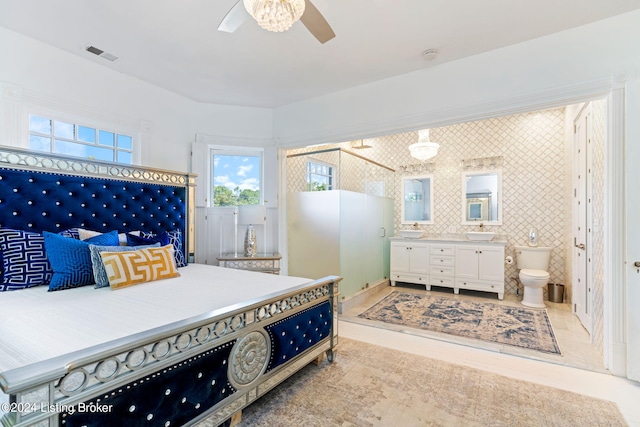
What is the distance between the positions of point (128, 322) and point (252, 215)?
2341mm

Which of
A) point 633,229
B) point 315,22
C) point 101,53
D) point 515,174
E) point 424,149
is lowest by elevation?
point 633,229

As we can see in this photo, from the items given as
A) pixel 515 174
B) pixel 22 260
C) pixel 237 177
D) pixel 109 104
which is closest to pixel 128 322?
pixel 22 260

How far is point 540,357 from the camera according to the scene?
8.09ft

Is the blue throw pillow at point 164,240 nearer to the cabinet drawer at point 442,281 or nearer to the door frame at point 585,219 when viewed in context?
the cabinet drawer at point 442,281

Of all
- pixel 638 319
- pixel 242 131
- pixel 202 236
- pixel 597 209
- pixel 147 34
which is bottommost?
pixel 638 319

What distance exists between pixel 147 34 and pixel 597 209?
4148mm

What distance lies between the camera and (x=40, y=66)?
8.45 ft

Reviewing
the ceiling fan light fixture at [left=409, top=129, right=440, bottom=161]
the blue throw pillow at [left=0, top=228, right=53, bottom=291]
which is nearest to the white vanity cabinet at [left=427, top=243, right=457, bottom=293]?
the ceiling fan light fixture at [left=409, top=129, right=440, bottom=161]

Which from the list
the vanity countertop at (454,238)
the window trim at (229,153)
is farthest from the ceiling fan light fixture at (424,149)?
the window trim at (229,153)

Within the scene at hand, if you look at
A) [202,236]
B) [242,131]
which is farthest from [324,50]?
[202,236]

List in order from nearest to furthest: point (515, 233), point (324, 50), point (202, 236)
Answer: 1. point (324, 50)
2. point (202, 236)
3. point (515, 233)

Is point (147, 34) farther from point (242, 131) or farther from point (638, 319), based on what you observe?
point (638, 319)

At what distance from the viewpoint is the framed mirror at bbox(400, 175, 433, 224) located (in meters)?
5.20

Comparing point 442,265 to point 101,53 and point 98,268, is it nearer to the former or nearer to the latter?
point 98,268
